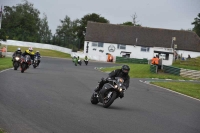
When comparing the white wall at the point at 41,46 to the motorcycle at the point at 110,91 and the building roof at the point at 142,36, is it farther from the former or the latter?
→ the motorcycle at the point at 110,91

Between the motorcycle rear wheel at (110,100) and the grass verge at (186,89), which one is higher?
the motorcycle rear wheel at (110,100)

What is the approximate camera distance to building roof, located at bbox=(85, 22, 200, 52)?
94.2m

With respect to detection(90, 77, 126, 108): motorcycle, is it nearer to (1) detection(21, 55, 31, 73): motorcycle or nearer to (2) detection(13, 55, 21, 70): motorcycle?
(1) detection(21, 55, 31, 73): motorcycle

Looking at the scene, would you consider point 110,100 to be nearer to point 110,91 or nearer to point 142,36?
point 110,91

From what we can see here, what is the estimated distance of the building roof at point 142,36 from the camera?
309 feet

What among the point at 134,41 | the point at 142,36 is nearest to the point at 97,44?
the point at 134,41

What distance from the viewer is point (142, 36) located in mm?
96938

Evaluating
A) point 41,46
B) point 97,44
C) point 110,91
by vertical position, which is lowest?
point 110,91

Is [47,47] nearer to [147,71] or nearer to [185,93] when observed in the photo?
[147,71]

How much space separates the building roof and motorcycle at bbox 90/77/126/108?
261 ft

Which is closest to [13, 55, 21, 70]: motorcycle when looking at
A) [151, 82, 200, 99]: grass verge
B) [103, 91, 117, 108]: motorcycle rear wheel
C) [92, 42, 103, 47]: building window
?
[151, 82, 200, 99]: grass verge

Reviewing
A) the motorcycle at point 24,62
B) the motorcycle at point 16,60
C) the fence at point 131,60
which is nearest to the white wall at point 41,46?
the fence at point 131,60

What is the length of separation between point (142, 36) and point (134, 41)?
2.30 metres

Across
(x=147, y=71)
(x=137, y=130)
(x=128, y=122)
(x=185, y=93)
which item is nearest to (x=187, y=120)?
(x=128, y=122)
